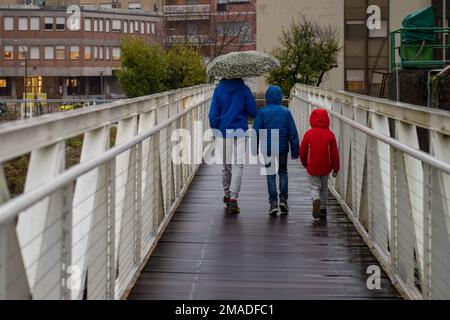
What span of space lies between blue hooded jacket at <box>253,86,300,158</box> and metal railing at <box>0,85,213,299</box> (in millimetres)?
1648

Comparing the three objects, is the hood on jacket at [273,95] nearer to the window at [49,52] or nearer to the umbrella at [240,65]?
the umbrella at [240,65]

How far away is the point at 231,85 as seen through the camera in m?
11.3

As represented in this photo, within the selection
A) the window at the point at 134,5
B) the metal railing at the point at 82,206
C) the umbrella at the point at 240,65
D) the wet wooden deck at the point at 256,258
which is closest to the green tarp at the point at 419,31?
the umbrella at the point at 240,65

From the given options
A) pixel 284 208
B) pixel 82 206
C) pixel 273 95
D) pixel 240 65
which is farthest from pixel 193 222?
pixel 82 206

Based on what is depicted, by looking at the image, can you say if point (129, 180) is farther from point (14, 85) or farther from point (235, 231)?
point (14, 85)

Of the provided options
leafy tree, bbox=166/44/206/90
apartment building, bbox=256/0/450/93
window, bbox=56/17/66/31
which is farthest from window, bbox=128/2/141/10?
leafy tree, bbox=166/44/206/90

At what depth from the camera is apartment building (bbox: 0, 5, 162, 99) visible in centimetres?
10362

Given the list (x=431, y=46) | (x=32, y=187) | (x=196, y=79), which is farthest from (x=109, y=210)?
(x=196, y=79)

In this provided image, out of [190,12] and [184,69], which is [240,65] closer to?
[184,69]

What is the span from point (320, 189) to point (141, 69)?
42847 millimetres

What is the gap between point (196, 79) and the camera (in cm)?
4878

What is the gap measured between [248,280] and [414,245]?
131 cm
